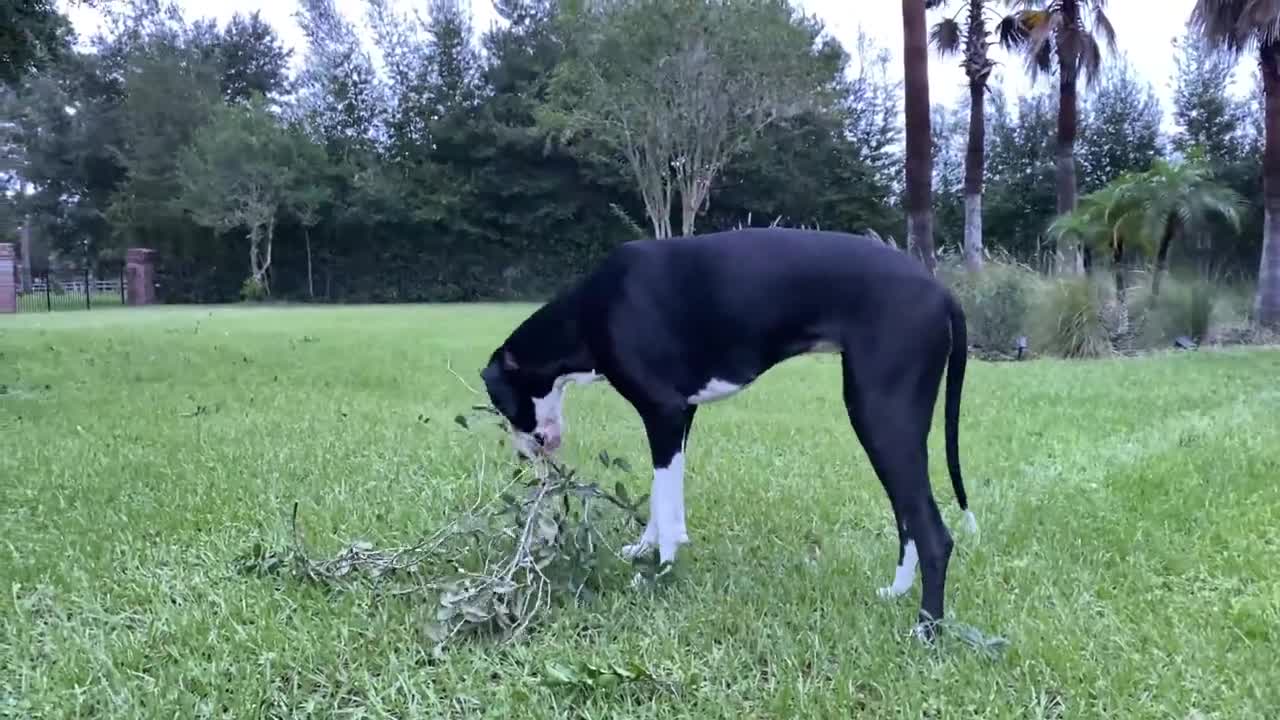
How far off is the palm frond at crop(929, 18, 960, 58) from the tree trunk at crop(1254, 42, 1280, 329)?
7427 mm

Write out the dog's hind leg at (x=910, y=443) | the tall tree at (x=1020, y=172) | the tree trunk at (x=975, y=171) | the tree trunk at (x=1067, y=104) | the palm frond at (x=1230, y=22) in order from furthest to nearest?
the tall tree at (x=1020, y=172)
the tree trunk at (x=975, y=171)
the tree trunk at (x=1067, y=104)
the palm frond at (x=1230, y=22)
the dog's hind leg at (x=910, y=443)

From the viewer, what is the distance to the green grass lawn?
84.7 inches

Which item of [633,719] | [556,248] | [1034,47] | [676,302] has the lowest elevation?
[633,719]

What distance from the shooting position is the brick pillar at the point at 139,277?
98.2ft

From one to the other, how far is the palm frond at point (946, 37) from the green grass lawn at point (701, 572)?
585 inches

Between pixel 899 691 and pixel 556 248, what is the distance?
97.8 feet

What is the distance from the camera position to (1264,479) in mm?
4016

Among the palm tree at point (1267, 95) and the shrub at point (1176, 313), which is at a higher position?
the palm tree at point (1267, 95)

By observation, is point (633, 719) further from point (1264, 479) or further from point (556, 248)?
point (556, 248)

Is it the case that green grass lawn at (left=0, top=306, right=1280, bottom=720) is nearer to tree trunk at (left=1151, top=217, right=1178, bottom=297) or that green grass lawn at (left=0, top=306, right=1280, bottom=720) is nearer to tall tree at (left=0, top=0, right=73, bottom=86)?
tall tree at (left=0, top=0, right=73, bottom=86)

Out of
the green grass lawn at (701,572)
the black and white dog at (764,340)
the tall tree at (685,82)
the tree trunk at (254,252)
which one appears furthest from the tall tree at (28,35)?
the tree trunk at (254,252)

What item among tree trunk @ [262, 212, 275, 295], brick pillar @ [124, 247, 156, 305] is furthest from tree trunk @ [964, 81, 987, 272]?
brick pillar @ [124, 247, 156, 305]

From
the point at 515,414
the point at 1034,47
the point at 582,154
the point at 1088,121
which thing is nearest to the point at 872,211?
the point at 1088,121

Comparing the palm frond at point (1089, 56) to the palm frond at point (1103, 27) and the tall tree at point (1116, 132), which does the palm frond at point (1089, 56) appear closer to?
the palm frond at point (1103, 27)
